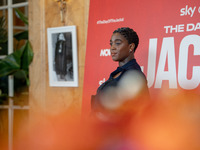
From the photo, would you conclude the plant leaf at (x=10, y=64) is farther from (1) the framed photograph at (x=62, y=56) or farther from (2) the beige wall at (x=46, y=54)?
(1) the framed photograph at (x=62, y=56)

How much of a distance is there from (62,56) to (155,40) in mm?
1518

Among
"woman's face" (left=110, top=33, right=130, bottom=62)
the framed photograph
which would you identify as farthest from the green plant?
"woman's face" (left=110, top=33, right=130, bottom=62)

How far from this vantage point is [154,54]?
8.86 ft

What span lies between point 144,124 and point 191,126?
0.31 m

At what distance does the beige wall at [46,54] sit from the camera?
371cm

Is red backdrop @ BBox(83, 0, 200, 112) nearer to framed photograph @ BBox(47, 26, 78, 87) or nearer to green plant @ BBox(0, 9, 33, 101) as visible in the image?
framed photograph @ BBox(47, 26, 78, 87)

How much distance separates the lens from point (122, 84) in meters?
1.34

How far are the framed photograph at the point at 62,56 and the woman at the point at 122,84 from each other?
2.15 metres

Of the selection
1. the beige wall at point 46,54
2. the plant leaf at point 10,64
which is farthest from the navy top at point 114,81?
the plant leaf at point 10,64

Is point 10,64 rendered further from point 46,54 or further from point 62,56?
point 62,56

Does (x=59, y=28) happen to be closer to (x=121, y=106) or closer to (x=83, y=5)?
(x=83, y=5)

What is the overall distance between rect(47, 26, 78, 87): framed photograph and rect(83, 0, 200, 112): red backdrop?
0.53 metres

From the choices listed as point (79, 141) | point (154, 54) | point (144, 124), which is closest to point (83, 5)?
point (154, 54)

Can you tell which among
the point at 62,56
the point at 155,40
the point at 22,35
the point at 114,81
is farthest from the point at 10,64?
the point at 114,81
